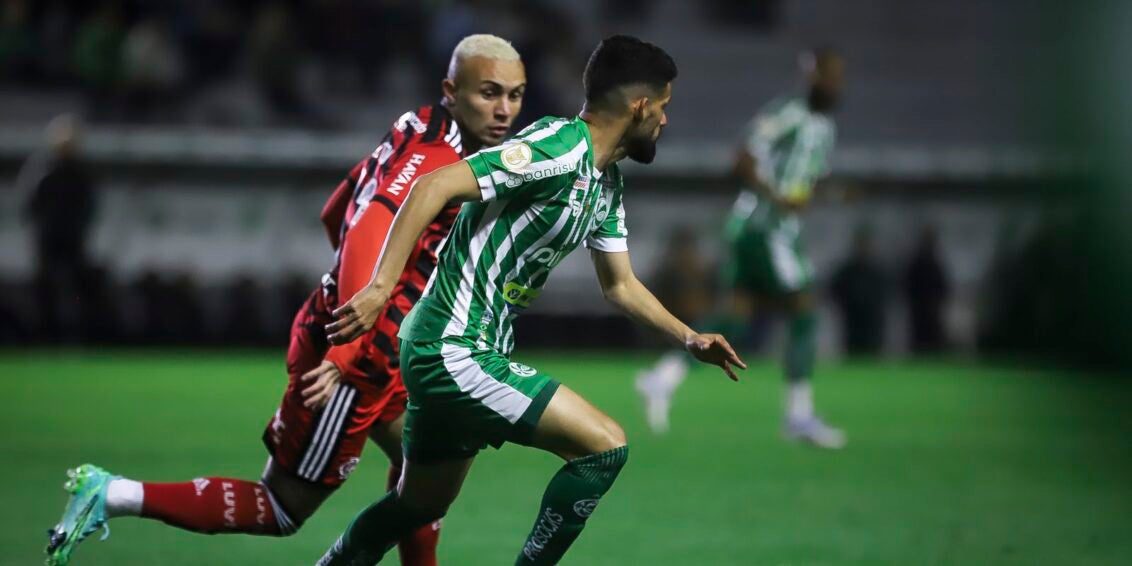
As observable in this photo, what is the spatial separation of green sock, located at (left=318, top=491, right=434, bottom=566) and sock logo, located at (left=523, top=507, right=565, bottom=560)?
0.45 m

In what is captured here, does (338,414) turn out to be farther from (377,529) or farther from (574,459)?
(574,459)

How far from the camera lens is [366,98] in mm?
24719

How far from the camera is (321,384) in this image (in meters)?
5.17

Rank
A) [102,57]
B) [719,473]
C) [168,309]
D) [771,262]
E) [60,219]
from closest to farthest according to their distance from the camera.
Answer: [719,473] < [771,262] < [60,219] < [168,309] < [102,57]

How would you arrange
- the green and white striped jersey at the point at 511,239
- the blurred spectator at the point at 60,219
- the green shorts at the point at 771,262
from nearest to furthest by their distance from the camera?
the green and white striped jersey at the point at 511,239 → the green shorts at the point at 771,262 → the blurred spectator at the point at 60,219

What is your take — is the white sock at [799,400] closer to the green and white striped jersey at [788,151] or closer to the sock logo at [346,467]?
the green and white striped jersey at [788,151]

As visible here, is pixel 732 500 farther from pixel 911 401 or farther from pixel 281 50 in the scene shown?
pixel 281 50

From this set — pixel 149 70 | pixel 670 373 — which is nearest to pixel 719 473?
pixel 670 373


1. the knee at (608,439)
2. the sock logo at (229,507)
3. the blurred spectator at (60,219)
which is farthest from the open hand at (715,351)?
the blurred spectator at (60,219)

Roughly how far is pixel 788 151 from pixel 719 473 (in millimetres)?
3115

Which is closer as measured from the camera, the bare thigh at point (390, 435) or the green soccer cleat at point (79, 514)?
the green soccer cleat at point (79, 514)

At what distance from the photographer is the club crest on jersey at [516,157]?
476 cm

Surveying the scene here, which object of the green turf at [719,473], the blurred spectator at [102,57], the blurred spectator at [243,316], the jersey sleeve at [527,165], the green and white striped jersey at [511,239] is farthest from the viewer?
the blurred spectator at [102,57]

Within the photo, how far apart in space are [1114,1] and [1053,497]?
3.17 meters
